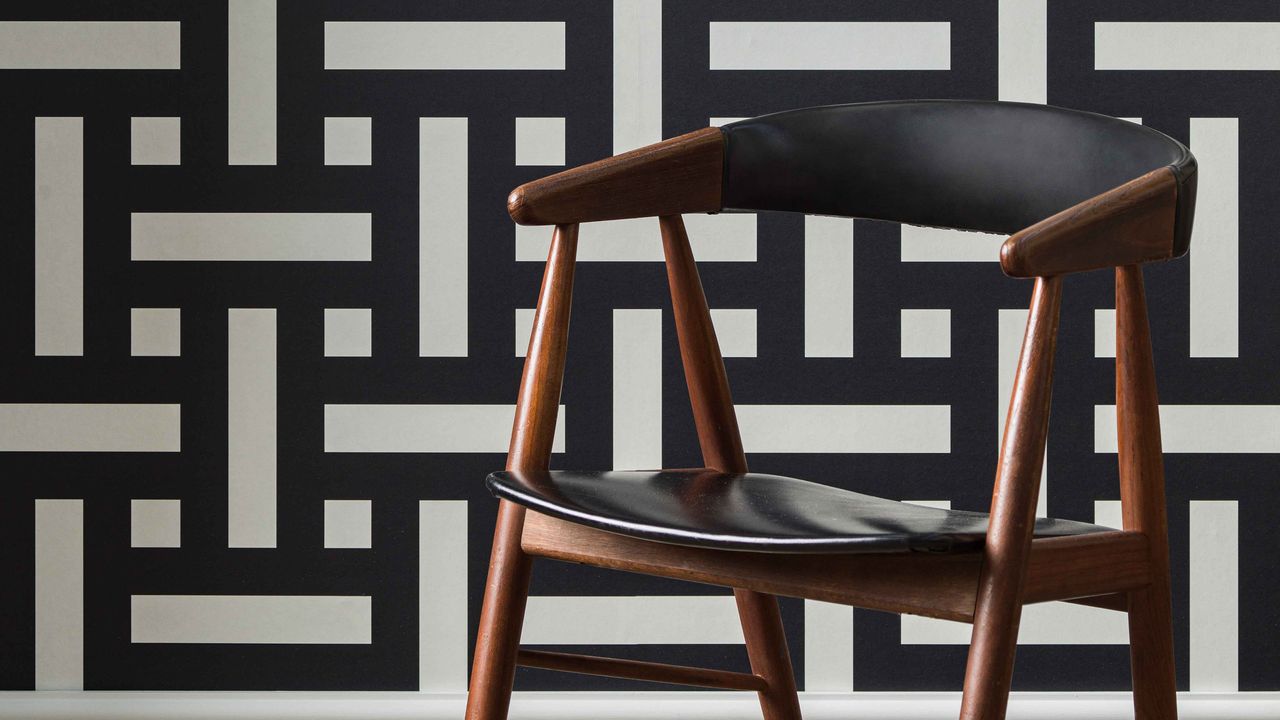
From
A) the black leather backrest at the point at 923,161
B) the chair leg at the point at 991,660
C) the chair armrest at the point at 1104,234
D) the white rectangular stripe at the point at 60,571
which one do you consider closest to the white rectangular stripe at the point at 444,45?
the black leather backrest at the point at 923,161

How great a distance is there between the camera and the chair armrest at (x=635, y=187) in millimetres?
846

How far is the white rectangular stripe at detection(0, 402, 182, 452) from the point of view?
1533 mm

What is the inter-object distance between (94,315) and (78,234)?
0.12 m

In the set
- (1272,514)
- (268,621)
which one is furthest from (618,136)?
(1272,514)

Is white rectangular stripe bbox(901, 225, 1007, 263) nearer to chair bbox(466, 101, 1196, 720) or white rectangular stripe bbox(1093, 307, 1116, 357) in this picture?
white rectangular stripe bbox(1093, 307, 1116, 357)

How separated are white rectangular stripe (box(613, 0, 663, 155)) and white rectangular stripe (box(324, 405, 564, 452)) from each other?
44 centimetres

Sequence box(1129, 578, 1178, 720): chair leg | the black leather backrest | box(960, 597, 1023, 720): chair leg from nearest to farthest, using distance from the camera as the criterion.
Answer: box(960, 597, 1023, 720): chair leg, box(1129, 578, 1178, 720): chair leg, the black leather backrest

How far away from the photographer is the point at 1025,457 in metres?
0.65

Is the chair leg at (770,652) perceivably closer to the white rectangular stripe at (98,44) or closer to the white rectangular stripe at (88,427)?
the white rectangular stripe at (88,427)

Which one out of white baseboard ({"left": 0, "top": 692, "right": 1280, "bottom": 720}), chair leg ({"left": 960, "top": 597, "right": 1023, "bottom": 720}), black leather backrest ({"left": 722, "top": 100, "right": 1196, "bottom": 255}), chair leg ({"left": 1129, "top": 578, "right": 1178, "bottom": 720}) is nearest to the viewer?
chair leg ({"left": 960, "top": 597, "right": 1023, "bottom": 720})

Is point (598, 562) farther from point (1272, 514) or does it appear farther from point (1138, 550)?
point (1272, 514)

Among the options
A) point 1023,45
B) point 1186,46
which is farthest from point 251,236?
point 1186,46

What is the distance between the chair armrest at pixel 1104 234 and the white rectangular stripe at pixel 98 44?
1.31m

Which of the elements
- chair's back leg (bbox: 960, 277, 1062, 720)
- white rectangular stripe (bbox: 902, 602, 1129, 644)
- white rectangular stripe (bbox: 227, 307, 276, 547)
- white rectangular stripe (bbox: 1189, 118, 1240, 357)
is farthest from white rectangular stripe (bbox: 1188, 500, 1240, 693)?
white rectangular stripe (bbox: 227, 307, 276, 547)
